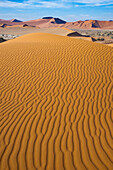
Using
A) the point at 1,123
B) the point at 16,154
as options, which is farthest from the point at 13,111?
the point at 16,154

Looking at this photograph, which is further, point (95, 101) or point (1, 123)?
point (95, 101)

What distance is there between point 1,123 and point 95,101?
3.17 meters

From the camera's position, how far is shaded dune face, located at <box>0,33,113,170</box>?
3678 mm

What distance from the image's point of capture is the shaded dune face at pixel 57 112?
145 inches

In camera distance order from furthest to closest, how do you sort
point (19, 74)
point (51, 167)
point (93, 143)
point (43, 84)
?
point (19, 74), point (43, 84), point (93, 143), point (51, 167)

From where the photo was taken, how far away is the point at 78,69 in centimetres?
830

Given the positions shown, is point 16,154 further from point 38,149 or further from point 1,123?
point 1,123

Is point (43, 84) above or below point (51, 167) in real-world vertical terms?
above

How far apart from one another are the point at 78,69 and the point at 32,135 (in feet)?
15.8

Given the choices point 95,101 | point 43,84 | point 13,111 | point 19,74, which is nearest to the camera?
point 13,111

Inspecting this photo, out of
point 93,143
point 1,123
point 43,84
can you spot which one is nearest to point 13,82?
point 43,84

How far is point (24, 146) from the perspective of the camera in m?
3.96

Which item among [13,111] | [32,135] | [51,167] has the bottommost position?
[51,167]

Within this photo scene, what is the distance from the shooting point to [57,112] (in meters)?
5.31
